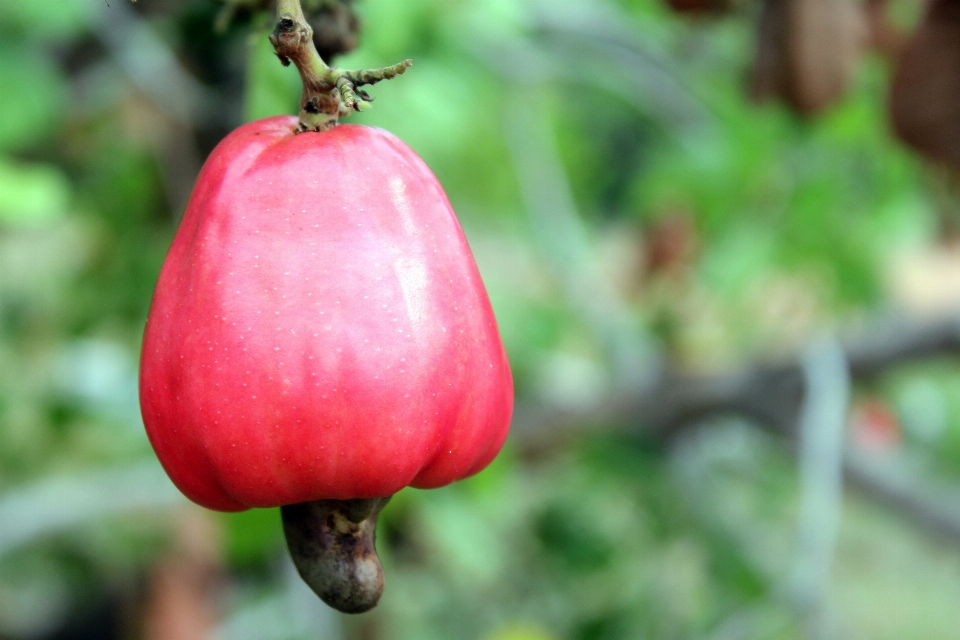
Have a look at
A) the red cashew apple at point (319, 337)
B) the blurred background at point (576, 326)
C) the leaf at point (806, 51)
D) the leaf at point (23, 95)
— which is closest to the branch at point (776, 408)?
the blurred background at point (576, 326)

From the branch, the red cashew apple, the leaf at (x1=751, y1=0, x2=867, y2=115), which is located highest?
the red cashew apple

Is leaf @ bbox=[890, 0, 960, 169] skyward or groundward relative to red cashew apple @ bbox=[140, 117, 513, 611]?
groundward

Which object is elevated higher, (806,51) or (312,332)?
(312,332)

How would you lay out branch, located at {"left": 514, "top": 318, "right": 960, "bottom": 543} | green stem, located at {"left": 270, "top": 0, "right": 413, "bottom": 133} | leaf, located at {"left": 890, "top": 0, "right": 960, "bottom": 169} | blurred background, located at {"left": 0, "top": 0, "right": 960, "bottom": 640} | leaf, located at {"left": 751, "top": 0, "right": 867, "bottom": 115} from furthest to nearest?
branch, located at {"left": 514, "top": 318, "right": 960, "bottom": 543} → blurred background, located at {"left": 0, "top": 0, "right": 960, "bottom": 640} → leaf, located at {"left": 751, "top": 0, "right": 867, "bottom": 115} → leaf, located at {"left": 890, "top": 0, "right": 960, "bottom": 169} → green stem, located at {"left": 270, "top": 0, "right": 413, "bottom": 133}

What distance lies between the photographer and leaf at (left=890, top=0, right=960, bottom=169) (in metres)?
0.86

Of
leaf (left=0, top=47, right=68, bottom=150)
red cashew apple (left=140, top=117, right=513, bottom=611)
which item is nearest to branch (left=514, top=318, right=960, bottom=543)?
leaf (left=0, top=47, right=68, bottom=150)

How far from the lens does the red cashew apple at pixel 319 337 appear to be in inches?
13.5

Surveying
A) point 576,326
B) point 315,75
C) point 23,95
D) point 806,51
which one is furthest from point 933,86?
point 576,326

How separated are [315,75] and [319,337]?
9 centimetres

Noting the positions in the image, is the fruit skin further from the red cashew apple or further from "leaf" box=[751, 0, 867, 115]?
"leaf" box=[751, 0, 867, 115]

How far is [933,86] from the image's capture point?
34.9 inches

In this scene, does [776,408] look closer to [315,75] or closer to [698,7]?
[698,7]

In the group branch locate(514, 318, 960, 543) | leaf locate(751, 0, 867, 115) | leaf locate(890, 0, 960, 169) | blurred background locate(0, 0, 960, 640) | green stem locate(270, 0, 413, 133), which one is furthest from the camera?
branch locate(514, 318, 960, 543)

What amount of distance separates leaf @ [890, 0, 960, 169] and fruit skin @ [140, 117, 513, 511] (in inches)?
25.6
